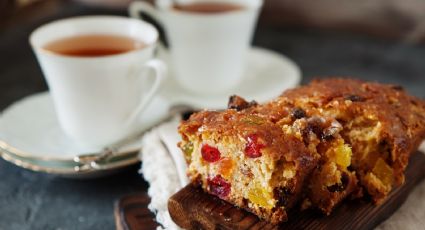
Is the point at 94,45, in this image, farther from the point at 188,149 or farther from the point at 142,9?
the point at 188,149

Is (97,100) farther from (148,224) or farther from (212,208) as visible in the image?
(212,208)

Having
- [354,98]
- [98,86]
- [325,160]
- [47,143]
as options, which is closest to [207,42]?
[98,86]

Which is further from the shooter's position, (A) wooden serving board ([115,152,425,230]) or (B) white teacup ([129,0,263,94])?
(B) white teacup ([129,0,263,94])

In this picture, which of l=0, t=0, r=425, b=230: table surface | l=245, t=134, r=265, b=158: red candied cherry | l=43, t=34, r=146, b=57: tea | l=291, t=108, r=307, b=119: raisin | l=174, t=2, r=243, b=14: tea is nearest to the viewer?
l=245, t=134, r=265, b=158: red candied cherry

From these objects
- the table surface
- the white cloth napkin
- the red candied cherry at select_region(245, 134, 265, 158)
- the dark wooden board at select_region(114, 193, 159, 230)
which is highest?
the red candied cherry at select_region(245, 134, 265, 158)

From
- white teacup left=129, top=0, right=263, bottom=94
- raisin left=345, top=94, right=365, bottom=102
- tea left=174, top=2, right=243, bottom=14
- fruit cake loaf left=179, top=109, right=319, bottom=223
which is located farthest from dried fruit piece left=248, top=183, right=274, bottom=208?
tea left=174, top=2, right=243, bottom=14

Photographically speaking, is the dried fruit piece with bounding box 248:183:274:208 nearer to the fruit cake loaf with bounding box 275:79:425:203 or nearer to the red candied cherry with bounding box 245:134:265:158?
the red candied cherry with bounding box 245:134:265:158
